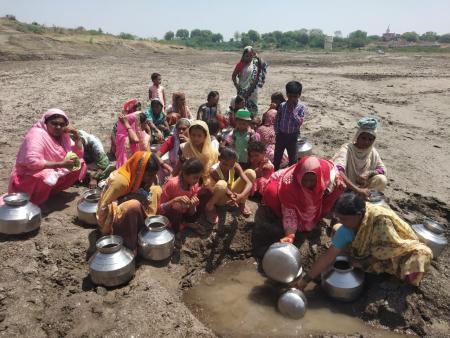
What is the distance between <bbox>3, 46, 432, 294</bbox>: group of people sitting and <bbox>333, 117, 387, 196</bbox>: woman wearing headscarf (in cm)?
1

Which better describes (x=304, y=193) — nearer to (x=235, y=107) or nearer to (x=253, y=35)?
(x=235, y=107)

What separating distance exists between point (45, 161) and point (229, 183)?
7.29 feet

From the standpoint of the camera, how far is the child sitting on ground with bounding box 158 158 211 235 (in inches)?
153

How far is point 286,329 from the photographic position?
318 cm

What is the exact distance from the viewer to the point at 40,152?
14.4ft

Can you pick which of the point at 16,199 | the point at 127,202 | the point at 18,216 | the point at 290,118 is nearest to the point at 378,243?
the point at 127,202

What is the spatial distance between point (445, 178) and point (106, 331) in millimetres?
5801

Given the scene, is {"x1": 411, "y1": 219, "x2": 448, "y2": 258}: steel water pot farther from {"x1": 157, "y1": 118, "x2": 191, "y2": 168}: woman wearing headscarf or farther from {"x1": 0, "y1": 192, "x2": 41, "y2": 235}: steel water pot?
{"x1": 0, "y1": 192, "x2": 41, "y2": 235}: steel water pot

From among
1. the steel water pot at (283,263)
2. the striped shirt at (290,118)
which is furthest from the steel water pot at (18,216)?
the striped shirt at (290,118)

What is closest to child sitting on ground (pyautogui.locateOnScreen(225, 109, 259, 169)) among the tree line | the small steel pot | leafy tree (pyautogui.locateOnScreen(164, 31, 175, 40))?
the small steel pot

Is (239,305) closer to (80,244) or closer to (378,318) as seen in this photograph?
(378,318)

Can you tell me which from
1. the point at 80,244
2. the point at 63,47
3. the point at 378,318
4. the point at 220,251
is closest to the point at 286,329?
the point at 378,318

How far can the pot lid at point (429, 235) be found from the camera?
373 cm

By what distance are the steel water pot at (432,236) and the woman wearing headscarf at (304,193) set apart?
0.93 meters
